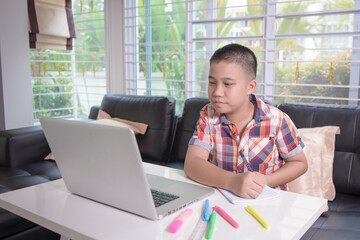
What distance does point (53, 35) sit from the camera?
12.2 ft

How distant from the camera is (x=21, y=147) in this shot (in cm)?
257

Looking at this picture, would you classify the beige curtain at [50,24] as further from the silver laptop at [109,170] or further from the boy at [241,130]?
the silver laptop at [109,170]

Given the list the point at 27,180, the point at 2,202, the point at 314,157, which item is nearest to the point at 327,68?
the point at 314,157

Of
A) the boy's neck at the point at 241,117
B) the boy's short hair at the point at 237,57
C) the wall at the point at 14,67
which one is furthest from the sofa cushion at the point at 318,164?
the wall at the point at 14,67

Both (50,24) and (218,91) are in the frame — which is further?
(50,24)

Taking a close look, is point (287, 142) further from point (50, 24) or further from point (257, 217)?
point (50, 24)

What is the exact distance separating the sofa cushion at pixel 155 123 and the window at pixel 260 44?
0.51 metres

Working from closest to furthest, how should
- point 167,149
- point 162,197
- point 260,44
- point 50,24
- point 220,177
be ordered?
point 162,197 < point 220,177 < point 167,149 < point 260,44 < point 50,24

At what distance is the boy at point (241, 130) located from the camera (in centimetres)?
145

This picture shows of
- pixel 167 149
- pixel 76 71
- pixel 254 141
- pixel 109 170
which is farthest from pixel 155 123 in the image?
pixel 76 71

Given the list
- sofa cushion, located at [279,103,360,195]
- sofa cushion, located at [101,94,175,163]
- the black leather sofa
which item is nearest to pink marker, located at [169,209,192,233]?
the black leather sofa

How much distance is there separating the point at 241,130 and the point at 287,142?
189mm

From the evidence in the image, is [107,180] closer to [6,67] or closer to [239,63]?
[239,63]

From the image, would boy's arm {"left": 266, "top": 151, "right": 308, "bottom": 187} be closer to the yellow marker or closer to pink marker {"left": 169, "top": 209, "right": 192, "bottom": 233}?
the yellow marker
